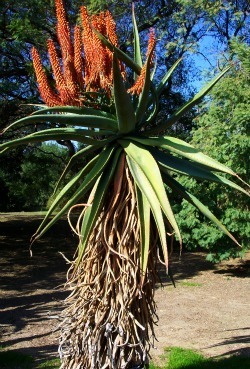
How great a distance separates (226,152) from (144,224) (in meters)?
8.51

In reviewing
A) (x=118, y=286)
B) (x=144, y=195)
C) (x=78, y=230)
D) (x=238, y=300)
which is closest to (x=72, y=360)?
(x=118, y=286)

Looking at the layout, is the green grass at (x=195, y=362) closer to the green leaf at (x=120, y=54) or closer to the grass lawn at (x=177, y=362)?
the grass lawn at (x=177, y=362)

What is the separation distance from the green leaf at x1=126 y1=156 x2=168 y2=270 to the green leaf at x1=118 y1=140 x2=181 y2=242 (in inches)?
0.9

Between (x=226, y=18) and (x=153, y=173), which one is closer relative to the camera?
(x=153, y=173)

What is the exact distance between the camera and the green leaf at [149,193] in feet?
9.46

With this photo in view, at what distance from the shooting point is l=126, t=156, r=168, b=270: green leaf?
288 centimetres

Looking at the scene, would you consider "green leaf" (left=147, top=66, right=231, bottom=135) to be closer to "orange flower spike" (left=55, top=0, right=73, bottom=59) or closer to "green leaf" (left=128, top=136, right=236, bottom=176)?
"green leaf" (left=128, top=136, right=236, bottom=176)

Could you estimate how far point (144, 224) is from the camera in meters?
3.09

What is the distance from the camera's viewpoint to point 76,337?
3.37 metres

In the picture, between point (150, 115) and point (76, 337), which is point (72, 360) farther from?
point (150, 115)

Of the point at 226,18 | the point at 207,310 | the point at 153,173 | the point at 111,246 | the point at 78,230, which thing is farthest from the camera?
the point at 226,18

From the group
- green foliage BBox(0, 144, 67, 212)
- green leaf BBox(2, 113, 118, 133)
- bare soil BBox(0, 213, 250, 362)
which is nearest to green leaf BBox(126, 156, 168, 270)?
green leaf BBox(2, 113, 118, 133)

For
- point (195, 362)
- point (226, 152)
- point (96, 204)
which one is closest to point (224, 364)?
point (195, 362)

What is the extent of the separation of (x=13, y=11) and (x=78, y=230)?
11306 millimetres
